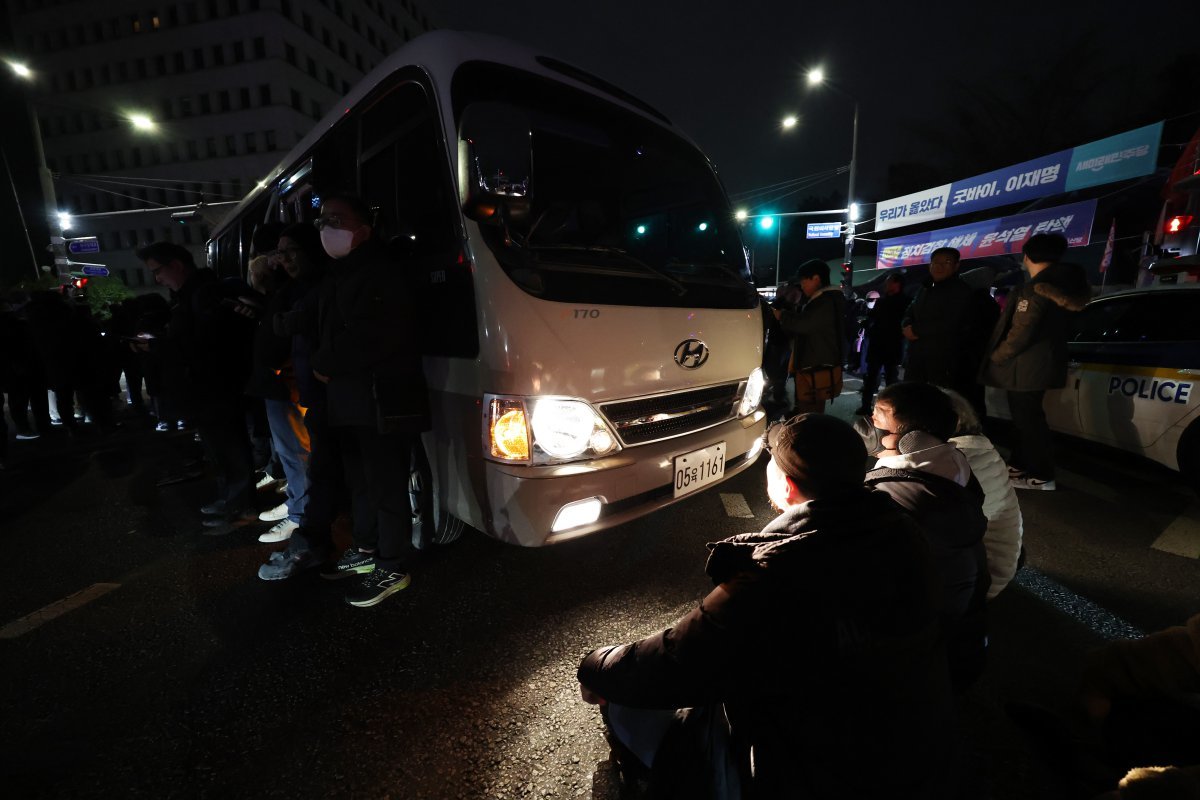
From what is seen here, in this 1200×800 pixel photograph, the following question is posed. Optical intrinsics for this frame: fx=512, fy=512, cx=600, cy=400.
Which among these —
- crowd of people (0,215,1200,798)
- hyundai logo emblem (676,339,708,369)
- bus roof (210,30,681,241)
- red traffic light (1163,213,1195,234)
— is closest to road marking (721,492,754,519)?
crowd of people (0,215,1200,798)

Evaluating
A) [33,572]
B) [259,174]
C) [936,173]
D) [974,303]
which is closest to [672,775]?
[33,572]

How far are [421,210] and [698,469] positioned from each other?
203cm

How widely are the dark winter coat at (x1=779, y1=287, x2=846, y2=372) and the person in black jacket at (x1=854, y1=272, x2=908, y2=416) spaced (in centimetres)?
245

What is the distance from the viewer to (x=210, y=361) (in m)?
3.54

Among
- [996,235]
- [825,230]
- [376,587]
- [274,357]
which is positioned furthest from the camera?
[825,230]

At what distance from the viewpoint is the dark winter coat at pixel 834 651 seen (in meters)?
1.02

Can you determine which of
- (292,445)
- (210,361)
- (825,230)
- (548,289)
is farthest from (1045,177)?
(210,361)

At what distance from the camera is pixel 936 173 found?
26.1m

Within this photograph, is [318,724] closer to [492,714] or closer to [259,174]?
[492,714]

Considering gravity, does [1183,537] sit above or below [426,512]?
below

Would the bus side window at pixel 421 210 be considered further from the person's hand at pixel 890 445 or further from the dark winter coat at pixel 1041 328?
the dark winter coat at pixel 1041 328

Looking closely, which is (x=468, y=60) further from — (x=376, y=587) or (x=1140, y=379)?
(x=1140, y=379)

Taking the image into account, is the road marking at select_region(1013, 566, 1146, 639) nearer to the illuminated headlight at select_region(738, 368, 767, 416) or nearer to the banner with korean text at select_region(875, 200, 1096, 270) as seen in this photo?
the illuminated headlight at select_region(738, 368, 767, 416)

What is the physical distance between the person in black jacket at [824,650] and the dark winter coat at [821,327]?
3.95m
